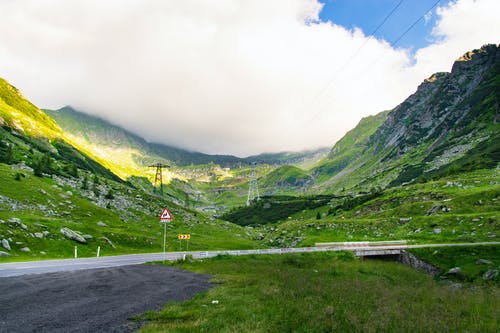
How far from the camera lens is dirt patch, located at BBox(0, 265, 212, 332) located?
444 inches

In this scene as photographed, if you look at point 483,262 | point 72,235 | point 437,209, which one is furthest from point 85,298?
point 437,209

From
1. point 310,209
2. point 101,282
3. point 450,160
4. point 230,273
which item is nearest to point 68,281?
point 101,282

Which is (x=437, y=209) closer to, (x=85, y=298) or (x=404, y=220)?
(x=404, y=220)

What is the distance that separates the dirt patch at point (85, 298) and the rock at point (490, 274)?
25.4 meters

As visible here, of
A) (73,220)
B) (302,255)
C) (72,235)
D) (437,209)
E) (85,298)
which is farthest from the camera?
(437,209)

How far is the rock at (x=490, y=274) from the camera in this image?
28.2m

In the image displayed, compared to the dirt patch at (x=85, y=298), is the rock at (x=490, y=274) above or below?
below

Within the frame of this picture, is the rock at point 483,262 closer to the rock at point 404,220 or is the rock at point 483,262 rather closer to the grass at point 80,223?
the rock at point 404,220

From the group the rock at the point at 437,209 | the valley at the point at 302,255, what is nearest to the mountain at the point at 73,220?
the valley at the point at 302,255

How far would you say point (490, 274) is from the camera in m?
28.9

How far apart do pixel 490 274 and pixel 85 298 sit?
1310 inches

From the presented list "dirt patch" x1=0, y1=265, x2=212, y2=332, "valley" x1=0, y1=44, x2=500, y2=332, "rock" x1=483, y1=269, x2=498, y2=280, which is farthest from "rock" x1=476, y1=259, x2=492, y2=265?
"dirt patch" x1=0, y1=265, x2=212, y2=332

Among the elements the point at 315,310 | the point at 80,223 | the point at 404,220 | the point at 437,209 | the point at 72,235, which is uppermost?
the point at 437,209

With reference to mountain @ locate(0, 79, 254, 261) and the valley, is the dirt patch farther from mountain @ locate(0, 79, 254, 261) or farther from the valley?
mountain @ locate(0, 79, 254, 261)
